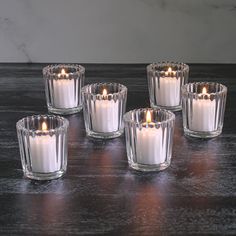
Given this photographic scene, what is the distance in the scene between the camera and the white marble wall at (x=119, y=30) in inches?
67.6

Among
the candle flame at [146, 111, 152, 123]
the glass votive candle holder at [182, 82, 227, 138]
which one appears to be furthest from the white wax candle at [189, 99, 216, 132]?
the candle flame at [146, 111, 152, 123]

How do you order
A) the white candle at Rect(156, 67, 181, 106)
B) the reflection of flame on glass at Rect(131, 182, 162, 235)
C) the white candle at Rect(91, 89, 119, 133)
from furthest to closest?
the white candle at Rect(156, 67, 181, 106), the white candle at Rect(91, 89, 119, 133), the reflection of flame on glass at Rect(131, 182, 162, 235)

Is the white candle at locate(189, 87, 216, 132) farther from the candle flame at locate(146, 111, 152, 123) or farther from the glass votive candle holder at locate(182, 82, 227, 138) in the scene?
the candle flame at locate(146, 111, 152, 123)

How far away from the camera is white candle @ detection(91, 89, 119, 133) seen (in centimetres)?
112

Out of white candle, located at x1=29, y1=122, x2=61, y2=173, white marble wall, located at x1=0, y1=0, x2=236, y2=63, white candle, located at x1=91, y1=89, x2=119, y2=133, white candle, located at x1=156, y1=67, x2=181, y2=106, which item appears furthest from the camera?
white marble wall, located at x1=0, y1=0, x2=236, y2=63

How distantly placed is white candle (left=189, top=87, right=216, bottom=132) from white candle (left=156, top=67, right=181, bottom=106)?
13cm

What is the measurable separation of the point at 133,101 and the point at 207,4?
49cm

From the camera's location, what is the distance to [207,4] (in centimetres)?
170

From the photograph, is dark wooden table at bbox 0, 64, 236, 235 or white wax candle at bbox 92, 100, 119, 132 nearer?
dark wooden table at bbox 0, 64, 236, 235

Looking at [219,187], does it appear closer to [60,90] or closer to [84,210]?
[84,210]

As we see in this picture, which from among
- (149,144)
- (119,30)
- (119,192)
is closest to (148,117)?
(149,144)

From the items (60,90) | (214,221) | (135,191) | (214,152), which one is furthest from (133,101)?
(214,221)

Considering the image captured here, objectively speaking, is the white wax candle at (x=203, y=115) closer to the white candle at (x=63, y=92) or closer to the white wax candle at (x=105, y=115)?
the white wax candle at (x=105, y=115)

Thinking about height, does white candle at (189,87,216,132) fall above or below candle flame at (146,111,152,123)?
below
